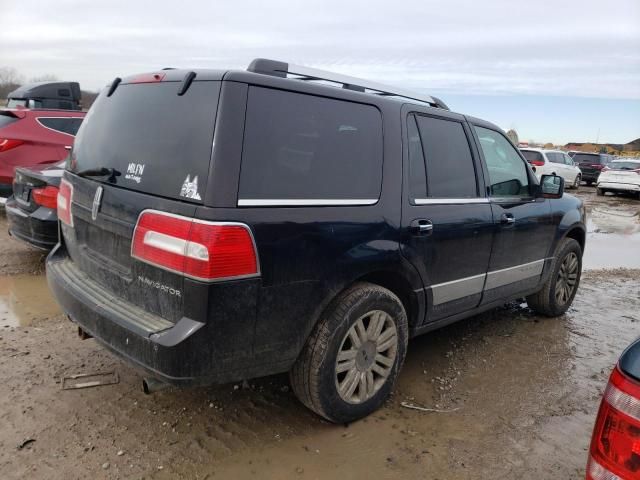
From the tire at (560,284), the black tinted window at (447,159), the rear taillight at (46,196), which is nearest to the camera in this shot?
the black tinted window at (447,159)

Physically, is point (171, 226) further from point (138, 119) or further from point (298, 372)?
point (298, 372)

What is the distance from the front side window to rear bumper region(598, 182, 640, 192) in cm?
1840

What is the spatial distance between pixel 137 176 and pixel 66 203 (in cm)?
91

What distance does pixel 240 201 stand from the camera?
89.4 inches

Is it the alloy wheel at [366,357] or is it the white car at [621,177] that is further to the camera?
the white car at [621,177]

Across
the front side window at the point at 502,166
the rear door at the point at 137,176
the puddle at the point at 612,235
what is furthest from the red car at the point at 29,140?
the puddle at the point at 612,235

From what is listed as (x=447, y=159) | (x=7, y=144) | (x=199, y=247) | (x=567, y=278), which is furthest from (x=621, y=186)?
(x=199, y=247)

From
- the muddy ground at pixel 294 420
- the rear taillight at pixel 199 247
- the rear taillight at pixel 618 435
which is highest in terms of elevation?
the rear taillight at pixel 199 247

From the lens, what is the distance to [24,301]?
4.70 m

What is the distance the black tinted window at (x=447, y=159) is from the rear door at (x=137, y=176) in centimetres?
163

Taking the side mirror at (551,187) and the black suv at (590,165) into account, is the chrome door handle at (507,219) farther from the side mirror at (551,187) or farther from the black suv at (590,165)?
the black suv at (590,165)

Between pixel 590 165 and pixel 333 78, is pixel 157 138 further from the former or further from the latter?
pixel 590 165

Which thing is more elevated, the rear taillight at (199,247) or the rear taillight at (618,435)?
the rear taillight at (199,247)

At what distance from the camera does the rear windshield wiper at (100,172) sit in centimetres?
269
